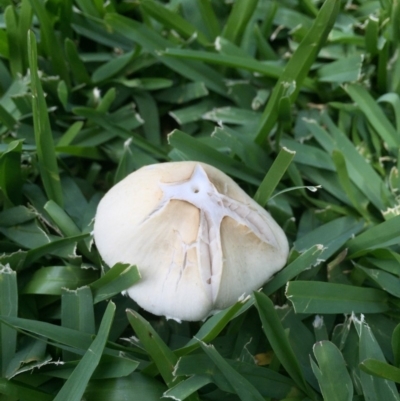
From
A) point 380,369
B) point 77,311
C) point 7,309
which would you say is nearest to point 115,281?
point 77,311

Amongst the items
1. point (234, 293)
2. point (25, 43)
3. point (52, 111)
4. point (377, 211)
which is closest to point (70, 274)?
point (234, 293)

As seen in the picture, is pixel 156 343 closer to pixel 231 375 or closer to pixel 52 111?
pixel 231 375

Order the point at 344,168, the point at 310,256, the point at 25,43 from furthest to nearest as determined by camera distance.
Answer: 1. the point at 25,43
2. the point at 344,168
3. the point at 310,256

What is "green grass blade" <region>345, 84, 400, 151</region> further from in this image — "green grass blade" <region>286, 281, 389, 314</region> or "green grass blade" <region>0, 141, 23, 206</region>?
"green grass blade" <region>0, 141, 23, 206</region>

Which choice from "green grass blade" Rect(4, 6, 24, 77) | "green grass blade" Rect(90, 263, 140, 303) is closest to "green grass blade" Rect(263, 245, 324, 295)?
"green grass blade" Rect(90, 263, 140, 303)

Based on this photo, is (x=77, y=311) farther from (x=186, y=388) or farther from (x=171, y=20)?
(x=171, y=20)

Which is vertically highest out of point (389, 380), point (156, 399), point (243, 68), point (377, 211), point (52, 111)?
point (243, 68)

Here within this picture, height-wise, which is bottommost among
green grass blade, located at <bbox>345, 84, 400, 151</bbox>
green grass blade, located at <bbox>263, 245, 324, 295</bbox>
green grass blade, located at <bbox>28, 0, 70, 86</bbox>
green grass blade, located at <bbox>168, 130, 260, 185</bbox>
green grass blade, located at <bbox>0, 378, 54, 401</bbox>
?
green grass blade, located at <bbox>0, 378, 54, 401</bbox>
